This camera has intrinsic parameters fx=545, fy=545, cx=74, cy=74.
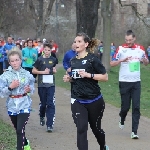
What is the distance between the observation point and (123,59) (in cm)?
1017

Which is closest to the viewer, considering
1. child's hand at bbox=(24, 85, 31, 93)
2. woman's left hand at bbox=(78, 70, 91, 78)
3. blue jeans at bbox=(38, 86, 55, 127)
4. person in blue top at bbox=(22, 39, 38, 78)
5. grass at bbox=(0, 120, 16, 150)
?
woman's left hand at bbox=(78, 70, 91, 78)

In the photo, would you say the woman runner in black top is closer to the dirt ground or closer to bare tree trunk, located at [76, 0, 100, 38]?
the dirt ground

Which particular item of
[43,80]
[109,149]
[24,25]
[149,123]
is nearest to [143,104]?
[149,123]

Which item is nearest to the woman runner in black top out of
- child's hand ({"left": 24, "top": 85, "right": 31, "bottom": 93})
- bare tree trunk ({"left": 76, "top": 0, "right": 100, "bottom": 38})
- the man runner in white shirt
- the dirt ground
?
child's hand ({"left": 24, "top": 85, "right": 31, "bottom": 93})

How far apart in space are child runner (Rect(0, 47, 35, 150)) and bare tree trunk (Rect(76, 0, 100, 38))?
1583 cm

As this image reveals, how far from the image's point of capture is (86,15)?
24109 mm

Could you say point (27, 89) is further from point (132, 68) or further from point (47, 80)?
point (47, 80)

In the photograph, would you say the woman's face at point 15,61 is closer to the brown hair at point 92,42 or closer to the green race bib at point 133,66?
the brown hair at point 92,42

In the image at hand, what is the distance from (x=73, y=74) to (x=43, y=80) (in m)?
3.34

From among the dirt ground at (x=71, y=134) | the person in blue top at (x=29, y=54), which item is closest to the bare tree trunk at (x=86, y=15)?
the person in blue top at (x=29, y=54)

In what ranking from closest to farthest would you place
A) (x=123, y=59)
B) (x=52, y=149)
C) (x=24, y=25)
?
(x=52, y=149), (x=123, y=59), (x=24, y=25)

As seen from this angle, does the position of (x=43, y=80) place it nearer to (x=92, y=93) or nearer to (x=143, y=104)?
(x=92, y=93)

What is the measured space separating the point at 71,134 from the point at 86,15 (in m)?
13.9

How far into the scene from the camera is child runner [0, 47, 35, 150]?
8.21m
